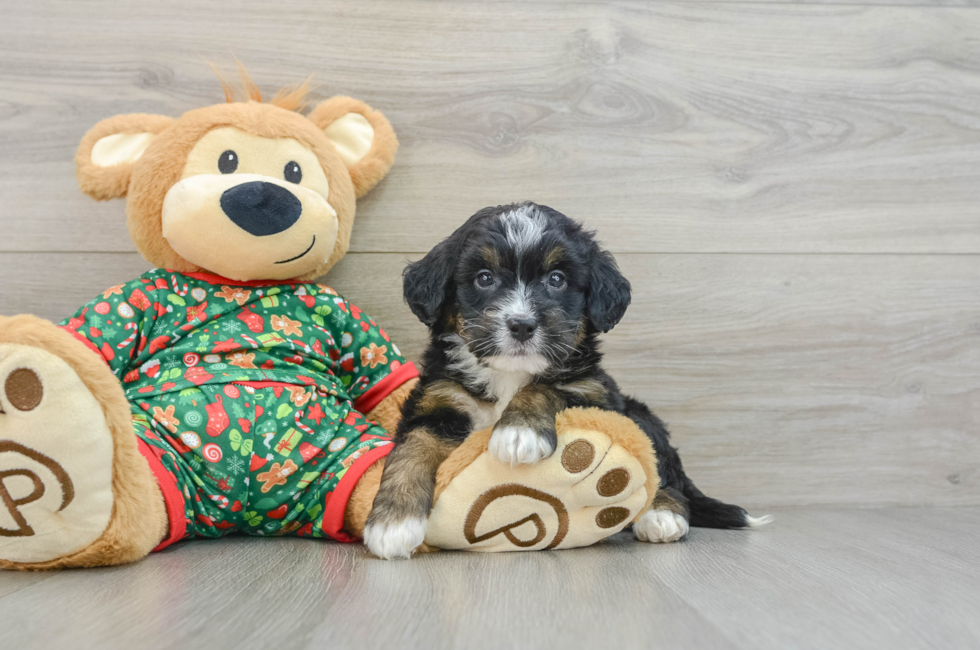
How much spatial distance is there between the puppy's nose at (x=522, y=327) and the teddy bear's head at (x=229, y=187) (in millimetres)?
712

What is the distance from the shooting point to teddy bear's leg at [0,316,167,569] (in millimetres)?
1333

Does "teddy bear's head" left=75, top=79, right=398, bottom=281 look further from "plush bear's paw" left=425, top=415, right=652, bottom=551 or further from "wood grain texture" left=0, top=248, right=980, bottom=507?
"wood grain texture" left=0, top=248, right=980, bottom=507

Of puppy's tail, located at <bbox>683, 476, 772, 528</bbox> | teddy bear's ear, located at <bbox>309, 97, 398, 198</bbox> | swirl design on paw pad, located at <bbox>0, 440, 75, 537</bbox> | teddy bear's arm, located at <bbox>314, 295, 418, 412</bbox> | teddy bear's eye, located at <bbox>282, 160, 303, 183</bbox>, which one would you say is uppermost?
teddy bear's ear, located at <bbox>309, 97, 398, 198</bbox>

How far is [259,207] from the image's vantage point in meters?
1.91

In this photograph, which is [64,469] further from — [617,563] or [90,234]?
[90,234]

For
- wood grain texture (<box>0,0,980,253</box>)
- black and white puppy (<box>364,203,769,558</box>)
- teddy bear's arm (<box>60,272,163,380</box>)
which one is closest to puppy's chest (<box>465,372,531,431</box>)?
black and white puppy (<box>364,203,769,558</box>)

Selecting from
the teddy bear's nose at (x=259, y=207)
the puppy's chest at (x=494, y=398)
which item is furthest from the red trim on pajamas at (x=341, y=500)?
the teddy bear's nose at (x=259, y=207)

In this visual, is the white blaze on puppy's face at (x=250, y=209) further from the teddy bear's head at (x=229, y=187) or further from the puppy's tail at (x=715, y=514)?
the puppy's tail at (x=715, y=514)

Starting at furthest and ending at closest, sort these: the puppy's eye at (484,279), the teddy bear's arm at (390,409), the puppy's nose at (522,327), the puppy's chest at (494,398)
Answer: the teddy bear's arm at (390,409) → the puppy's chest at (494,398) → the puppy's eye at (484,279) → the puppy's nose at (522,327)

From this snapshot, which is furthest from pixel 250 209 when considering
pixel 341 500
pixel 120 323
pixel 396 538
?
pixel 396 538

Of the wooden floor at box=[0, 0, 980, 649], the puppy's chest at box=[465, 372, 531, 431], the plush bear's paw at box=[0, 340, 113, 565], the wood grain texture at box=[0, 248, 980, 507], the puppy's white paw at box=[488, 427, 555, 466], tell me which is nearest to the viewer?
the plush bear's paw at box=[0, 340, 113, 565]

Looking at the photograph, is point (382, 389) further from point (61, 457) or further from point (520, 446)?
point (61, 457)

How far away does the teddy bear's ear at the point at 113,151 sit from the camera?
2082 mm

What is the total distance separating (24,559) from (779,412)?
221 cm
